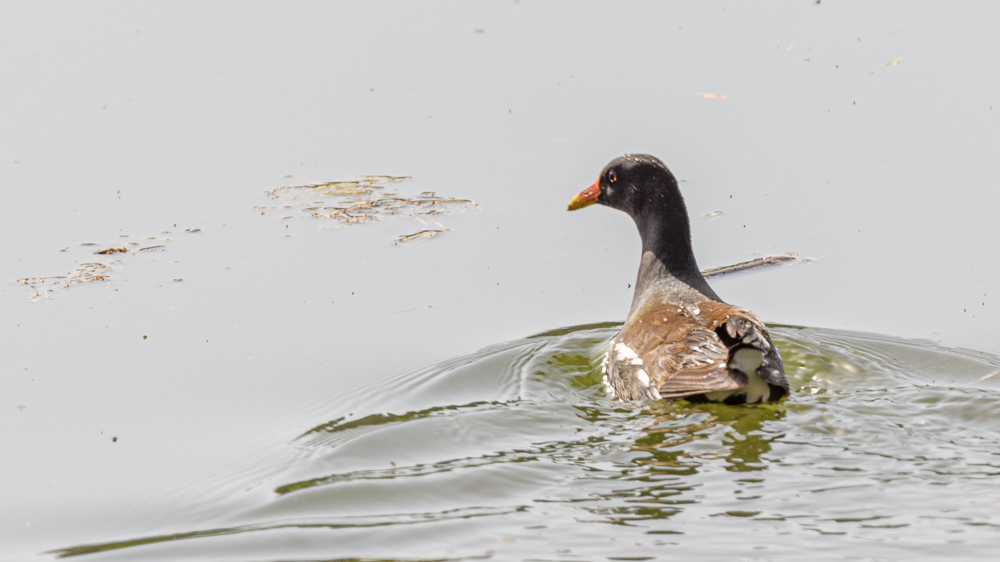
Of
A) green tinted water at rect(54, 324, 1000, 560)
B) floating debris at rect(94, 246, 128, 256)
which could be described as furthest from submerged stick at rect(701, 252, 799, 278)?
floating debris at rect(94, 246, 128, 256)

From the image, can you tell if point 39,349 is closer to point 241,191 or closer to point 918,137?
point 241,191

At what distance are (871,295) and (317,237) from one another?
4.37 meters

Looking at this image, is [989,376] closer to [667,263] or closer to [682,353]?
[682,353]

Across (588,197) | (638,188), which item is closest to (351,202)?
(588,197)

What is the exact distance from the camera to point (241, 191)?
967cm

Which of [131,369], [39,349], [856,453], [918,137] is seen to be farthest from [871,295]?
[39,349]

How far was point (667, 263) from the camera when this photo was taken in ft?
24.1

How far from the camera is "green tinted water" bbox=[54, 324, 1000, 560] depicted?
4.52 metres

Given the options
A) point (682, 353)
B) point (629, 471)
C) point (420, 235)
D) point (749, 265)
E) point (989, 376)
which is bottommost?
point (629, 471)

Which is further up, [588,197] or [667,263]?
[588,197]

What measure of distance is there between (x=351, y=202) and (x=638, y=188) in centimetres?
288

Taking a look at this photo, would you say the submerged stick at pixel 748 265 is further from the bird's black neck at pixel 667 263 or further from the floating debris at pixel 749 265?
the bird's black neck at pixel 667 263

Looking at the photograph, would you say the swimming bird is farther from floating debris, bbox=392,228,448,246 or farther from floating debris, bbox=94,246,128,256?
floating debris, bbox=94,246,128,256

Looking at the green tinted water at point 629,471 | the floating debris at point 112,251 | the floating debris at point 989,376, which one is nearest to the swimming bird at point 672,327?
the green tinted water at point 629,471
